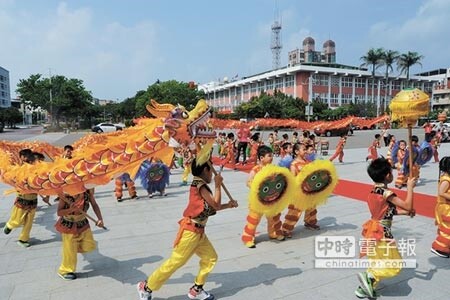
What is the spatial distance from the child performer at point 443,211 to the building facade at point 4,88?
85961 millimetres

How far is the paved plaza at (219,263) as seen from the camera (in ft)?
12.8

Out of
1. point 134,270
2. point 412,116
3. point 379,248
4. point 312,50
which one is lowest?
point 134,270

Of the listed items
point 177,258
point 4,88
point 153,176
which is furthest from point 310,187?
point 4,88

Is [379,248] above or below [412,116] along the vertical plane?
below

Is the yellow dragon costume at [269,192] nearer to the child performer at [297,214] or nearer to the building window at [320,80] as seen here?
the child performer at [297,214]

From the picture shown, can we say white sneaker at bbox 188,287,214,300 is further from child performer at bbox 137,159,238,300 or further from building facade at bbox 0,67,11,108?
building facade at bbox 0,67,11,108

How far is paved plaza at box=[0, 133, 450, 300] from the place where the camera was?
3898mm

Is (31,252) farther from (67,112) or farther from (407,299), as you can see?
(67,112)

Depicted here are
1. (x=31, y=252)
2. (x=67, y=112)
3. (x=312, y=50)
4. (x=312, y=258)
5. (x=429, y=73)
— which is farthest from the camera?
(x=312, y=50)

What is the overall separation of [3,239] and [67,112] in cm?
4219

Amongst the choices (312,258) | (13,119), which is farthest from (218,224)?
(13,119)

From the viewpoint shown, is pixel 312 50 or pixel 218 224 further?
pixel 312 50

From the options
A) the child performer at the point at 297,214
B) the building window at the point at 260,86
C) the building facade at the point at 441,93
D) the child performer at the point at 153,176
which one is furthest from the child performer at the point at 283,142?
the building facade at the point at 441,93

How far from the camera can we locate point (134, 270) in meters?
4.50
